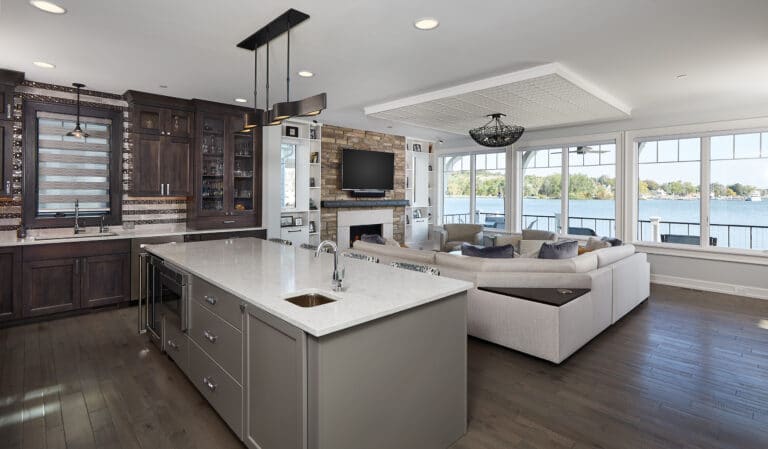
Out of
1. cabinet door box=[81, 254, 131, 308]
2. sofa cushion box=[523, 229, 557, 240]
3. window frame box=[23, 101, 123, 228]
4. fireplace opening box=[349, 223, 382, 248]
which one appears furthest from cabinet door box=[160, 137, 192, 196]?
sofa cushion box=[523, 229, 557, 240]

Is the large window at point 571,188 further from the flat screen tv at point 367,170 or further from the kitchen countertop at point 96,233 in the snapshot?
the kitchen countertop at point 96,233

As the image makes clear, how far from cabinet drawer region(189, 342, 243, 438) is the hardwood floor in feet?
0.37

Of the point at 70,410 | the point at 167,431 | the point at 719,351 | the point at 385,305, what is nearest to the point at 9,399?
the point at 70,410

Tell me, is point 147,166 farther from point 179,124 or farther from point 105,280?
point 105,280

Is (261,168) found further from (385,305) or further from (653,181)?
(653,181)

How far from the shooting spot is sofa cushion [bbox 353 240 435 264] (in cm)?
408

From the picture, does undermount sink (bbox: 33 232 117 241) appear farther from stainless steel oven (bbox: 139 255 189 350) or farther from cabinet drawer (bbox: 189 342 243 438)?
cabinet drawer (bbox: 189 342 243 438)

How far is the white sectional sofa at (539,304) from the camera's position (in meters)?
3.24

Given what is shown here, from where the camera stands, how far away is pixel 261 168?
238 inches

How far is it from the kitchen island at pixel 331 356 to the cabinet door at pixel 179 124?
332cm

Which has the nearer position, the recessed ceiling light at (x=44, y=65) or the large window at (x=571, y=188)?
the recessed ceiling light at (x=44, y=65)

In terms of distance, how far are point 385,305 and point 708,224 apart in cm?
655

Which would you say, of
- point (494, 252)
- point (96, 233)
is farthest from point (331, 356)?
point (96, 233)

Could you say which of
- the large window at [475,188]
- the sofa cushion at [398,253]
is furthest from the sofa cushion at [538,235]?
the sofa cushion at [398,253]
